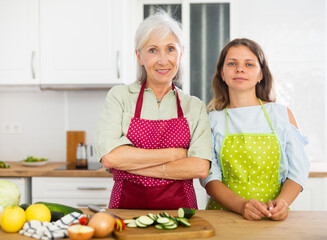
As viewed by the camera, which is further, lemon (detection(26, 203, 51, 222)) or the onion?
lemon (detection(26, 203, 51, 222))

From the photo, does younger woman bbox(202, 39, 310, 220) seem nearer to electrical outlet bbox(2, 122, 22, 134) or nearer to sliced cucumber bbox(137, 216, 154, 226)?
sliced cucumber bbox(137, 216, 154, 226)

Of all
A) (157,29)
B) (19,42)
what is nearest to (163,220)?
(157,29)

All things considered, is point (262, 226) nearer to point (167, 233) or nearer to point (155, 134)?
point (167, 233)

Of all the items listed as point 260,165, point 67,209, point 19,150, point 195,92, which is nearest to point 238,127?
point 260,165

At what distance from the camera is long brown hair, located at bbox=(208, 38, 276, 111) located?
1584 millimetres

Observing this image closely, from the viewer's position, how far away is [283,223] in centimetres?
120

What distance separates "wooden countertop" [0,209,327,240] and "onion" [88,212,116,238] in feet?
0.13

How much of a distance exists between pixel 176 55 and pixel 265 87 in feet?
1.47

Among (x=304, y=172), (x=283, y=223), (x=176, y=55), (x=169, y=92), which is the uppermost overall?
(x=176, y=55)

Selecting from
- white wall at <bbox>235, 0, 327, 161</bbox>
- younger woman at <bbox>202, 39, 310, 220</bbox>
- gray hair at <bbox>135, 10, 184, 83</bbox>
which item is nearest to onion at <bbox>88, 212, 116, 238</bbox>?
younger woman at <bbox>202, 39, 310, 220</bbox>

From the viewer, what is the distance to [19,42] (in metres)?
2.72

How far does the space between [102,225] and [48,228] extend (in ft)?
0.58

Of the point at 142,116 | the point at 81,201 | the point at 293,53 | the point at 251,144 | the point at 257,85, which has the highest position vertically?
the point at 293,53

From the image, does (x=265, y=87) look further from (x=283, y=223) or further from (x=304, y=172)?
(x=283, y=223)
